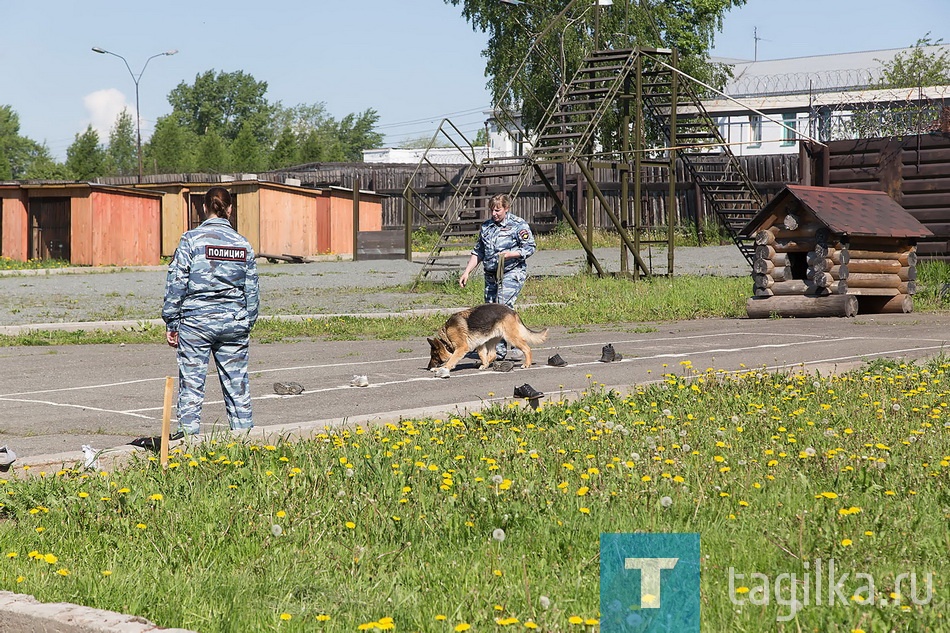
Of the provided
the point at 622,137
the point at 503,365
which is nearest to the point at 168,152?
the point at 622,137

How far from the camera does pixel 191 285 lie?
8164 millimetres

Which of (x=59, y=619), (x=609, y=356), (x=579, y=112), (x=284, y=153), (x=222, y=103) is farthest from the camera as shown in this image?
(x=222, y=103)

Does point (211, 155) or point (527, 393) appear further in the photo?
point (211, 155)

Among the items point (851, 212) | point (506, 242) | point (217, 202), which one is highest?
point (851, 212)

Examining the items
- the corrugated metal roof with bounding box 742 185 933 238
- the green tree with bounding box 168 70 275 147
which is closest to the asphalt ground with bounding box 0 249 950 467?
the corrugated metal roof with bounding box 742 185 933 238

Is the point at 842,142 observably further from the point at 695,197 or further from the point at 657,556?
the point at 657,556

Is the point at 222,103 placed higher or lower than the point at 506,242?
higher

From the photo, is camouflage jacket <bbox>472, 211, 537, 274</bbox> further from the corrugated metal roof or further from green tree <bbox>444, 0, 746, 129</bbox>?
green tree <bbox>444, 0, 746, 129</bbox>

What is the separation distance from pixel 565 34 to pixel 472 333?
1506 inches

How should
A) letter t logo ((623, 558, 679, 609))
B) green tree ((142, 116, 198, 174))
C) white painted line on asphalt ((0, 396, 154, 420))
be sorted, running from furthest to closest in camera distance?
green tree ((142, 116, 198, 174)), white painted line on asphalt ((0, 396, 154, 420)), letter t logo ((623, 558, 679, 609))

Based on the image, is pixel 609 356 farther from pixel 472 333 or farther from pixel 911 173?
pixel 911 173

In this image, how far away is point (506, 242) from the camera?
1373 centimetres

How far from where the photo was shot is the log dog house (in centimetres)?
1922

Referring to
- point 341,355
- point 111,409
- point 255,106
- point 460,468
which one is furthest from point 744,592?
point 255,106
